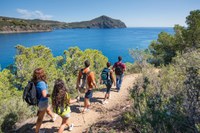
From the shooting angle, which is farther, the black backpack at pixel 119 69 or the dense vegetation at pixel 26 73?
the black backpack at pixel 119 69

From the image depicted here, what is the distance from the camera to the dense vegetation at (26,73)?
818cm

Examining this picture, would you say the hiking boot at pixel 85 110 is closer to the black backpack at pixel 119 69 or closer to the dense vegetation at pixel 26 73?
the dense vegetation at pixel 26 73

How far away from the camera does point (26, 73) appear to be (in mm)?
18047

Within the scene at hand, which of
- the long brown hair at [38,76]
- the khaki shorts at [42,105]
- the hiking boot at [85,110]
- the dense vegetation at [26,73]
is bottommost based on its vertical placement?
the dense vegetation at [26,73]

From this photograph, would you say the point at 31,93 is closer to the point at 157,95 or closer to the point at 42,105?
the point at 42,105

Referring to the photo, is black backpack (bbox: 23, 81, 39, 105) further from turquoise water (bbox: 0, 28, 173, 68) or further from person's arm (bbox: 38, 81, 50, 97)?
turquoise water (bbox: 0, 28, 173, 68)

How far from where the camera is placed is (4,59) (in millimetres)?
46750

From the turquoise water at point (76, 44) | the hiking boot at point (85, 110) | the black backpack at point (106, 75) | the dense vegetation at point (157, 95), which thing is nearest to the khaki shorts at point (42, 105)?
the dense vegetation at point (157, 95)

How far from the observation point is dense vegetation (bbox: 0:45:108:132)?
26.8 ft

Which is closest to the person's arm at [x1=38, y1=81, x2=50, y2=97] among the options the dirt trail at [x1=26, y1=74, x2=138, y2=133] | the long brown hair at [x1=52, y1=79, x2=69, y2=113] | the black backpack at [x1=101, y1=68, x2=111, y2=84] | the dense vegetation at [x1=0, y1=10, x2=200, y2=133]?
the long brown hair at [x1=52, y1=79, x2=69, y2=113]

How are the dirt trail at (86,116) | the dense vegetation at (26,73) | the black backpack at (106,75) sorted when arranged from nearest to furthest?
1. the dirt trail at (86,116)
2. the dense vegetation at (26,73)
3. the black backpack at (106,75)

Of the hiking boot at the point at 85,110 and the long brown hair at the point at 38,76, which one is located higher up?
the long brown hair at the point at 38,76

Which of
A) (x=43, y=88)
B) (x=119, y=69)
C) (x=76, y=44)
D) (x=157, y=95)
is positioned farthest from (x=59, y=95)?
(x=76, y=44)

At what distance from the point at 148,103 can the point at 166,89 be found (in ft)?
2.89
